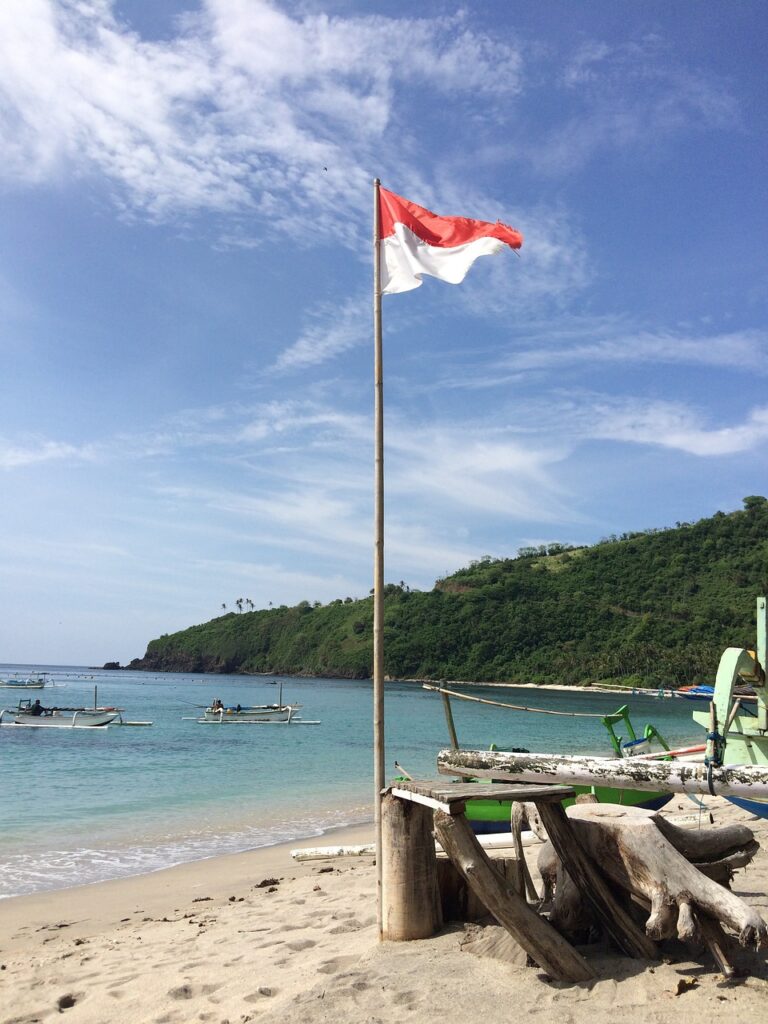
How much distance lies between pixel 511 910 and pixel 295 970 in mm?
1954

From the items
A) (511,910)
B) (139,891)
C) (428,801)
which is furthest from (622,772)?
(139,891)

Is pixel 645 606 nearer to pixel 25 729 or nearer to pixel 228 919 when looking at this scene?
pixel 25 729

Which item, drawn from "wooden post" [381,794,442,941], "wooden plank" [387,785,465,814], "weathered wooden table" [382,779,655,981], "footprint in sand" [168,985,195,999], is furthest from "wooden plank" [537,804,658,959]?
"footprint in sand" [168,985,195,999]

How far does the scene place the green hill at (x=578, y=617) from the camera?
92.3m

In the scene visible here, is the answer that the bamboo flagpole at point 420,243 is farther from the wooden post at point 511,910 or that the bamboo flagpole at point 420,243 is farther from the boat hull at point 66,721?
the boat hull at point 66,721

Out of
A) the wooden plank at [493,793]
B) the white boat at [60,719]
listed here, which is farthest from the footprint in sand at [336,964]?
the white boat at [60,719]

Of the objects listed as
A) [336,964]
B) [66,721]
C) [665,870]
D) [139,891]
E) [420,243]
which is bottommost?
[66,721]

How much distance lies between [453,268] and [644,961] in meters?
5.34

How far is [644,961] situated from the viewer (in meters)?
4.55

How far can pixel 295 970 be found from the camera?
549 centimetres

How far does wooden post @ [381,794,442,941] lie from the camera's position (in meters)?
5.24

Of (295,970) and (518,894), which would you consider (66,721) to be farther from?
(518,894)

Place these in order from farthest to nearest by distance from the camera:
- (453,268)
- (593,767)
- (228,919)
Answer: (228,919) < (453,268) < (593,767)

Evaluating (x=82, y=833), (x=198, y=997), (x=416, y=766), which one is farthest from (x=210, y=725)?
(x=198, y=997)
